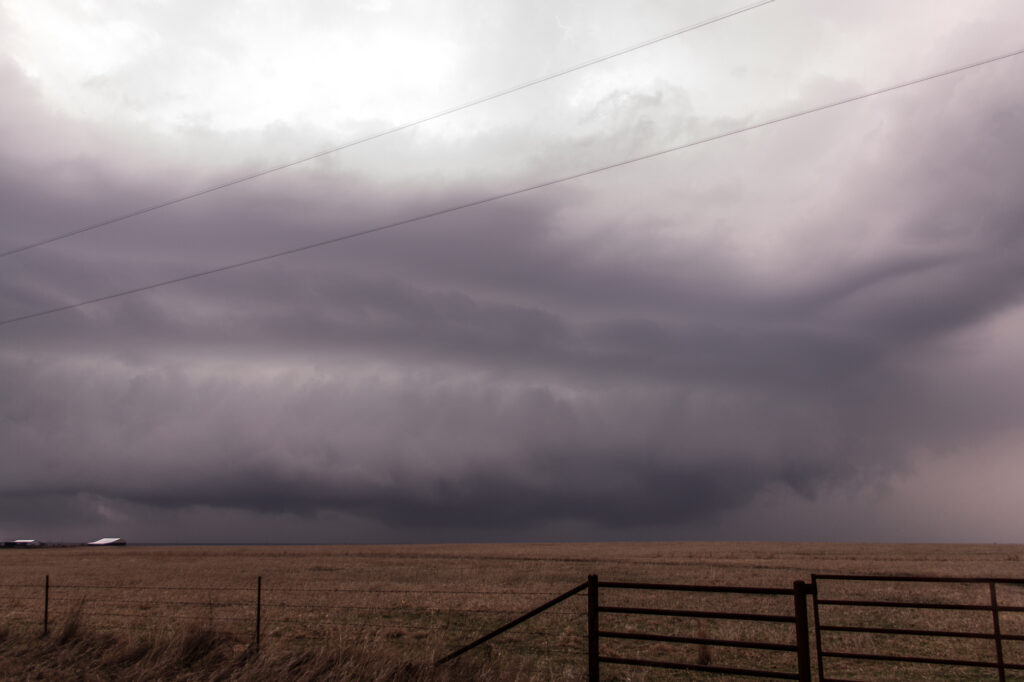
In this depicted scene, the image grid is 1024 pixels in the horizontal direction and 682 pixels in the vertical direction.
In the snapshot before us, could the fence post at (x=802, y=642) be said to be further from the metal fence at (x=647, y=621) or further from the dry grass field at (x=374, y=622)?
the dry grass field at (x=374, y=622)

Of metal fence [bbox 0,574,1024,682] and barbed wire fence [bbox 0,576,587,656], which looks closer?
metal fence [bbox 0,574,1024,682]

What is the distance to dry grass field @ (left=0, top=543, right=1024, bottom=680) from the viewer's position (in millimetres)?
14164

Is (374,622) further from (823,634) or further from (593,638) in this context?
(593,638)

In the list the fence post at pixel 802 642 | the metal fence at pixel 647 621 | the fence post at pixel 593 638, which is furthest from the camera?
the fence post at pixel 593 638

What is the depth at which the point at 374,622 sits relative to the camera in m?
25.7

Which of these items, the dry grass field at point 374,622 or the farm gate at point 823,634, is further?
the dry grass field at point 374,622

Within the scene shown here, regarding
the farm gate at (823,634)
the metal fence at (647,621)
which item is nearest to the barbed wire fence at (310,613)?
the metal fence at (647,621)

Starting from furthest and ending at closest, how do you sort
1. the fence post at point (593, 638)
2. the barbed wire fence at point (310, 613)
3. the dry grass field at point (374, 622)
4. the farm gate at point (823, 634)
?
1. the barbed wire fence at point (310, 613)
2. the dry grass field at point (374, 622)
3. the fence post at point (593, 638)
4. the farm gate at point (823, 634)

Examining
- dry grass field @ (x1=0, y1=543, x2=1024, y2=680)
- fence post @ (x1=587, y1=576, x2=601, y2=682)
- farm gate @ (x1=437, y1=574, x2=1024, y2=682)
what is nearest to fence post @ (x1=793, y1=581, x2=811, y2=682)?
farm gate @ (x1=437, y1=574, x2=1024, y2=682)

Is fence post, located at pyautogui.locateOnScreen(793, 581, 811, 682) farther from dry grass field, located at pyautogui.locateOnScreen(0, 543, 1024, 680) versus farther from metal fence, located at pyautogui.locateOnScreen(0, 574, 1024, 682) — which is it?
dry grass field, located at pyautogui.locateOnScreen(0, 543, 1024, 680)

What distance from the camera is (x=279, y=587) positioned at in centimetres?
3962

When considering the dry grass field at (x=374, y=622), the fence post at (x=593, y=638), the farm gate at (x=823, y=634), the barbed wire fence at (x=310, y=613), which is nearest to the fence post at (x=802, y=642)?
the farm gate at (x=823, y=634)

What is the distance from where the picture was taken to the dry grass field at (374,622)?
1416 centimetres

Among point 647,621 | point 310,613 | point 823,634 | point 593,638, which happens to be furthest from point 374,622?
point 593,638
